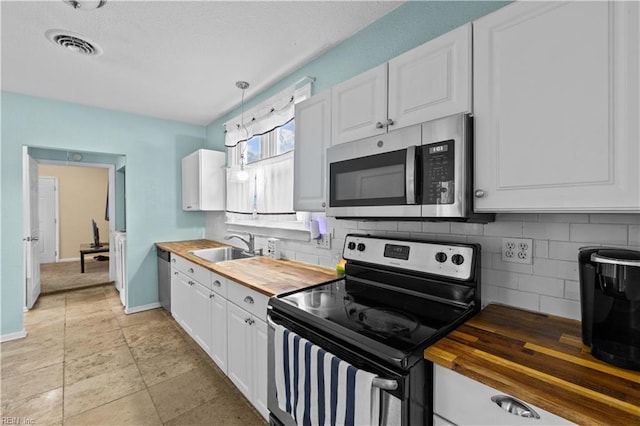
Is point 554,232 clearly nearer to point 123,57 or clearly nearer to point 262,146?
point 262,146

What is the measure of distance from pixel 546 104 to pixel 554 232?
1.77 ft

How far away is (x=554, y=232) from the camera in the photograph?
3.86ft

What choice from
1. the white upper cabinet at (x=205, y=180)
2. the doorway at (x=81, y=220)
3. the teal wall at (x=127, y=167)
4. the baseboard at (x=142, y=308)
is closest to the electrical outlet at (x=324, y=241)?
the white upper cabinet at (x=205, y=180)

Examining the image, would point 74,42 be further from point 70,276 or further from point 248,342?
point 70,276

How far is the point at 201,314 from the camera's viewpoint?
2459 mm

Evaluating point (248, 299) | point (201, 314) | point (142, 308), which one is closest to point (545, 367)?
point (248, 299)

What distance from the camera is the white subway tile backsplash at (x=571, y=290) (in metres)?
1.12

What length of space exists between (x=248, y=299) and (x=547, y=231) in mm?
1568

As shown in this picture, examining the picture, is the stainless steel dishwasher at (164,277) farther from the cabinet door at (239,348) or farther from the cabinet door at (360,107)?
the cabinet door at (360,107)

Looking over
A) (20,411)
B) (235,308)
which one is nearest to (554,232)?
(235,308)

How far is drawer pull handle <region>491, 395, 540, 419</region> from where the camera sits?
737mm

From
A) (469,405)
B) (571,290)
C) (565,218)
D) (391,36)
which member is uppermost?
(391,36)

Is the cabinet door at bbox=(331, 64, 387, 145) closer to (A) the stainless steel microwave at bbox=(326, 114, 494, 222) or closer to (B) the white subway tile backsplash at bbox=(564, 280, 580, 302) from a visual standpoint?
(A) the stainless steel microwave at bbox=(326, 114, 494, 222)

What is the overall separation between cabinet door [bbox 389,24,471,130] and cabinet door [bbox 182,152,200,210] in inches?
114
